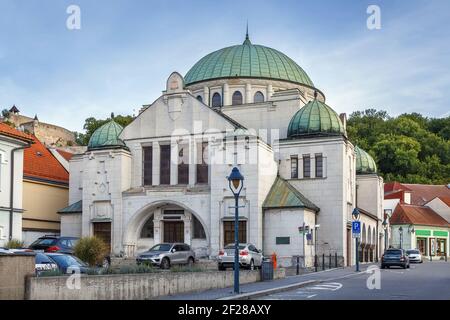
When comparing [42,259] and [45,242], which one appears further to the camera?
[45,242]

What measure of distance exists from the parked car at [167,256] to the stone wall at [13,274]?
686 inches

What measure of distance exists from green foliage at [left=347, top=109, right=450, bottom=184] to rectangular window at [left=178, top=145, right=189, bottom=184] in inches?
2315

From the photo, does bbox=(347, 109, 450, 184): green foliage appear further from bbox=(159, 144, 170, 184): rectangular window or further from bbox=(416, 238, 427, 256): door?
bbox=(159, 144, 170, 184): rectangular window

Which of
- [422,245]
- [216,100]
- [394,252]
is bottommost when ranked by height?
[422,245]

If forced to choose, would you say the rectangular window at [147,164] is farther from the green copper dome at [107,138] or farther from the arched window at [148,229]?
the arched window at [148,229]

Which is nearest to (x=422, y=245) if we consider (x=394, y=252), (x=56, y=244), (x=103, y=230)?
(x=394, y=252)

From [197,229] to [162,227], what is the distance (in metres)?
2.82

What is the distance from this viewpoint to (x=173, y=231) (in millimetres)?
48375

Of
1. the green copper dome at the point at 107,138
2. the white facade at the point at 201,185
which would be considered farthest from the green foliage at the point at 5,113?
the white facade at the point at 201,185

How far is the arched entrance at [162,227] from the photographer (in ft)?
155

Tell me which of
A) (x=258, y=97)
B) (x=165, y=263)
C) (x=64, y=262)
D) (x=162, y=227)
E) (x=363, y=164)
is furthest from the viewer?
(x=363, y=164)

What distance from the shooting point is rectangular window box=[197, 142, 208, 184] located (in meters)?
47.1

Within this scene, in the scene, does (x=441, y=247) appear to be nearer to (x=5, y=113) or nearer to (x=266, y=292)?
(x=266, y=292)

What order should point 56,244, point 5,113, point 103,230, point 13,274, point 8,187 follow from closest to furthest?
point 13,274
point 56,244
point 8,187
point 103,230
point 5,113
